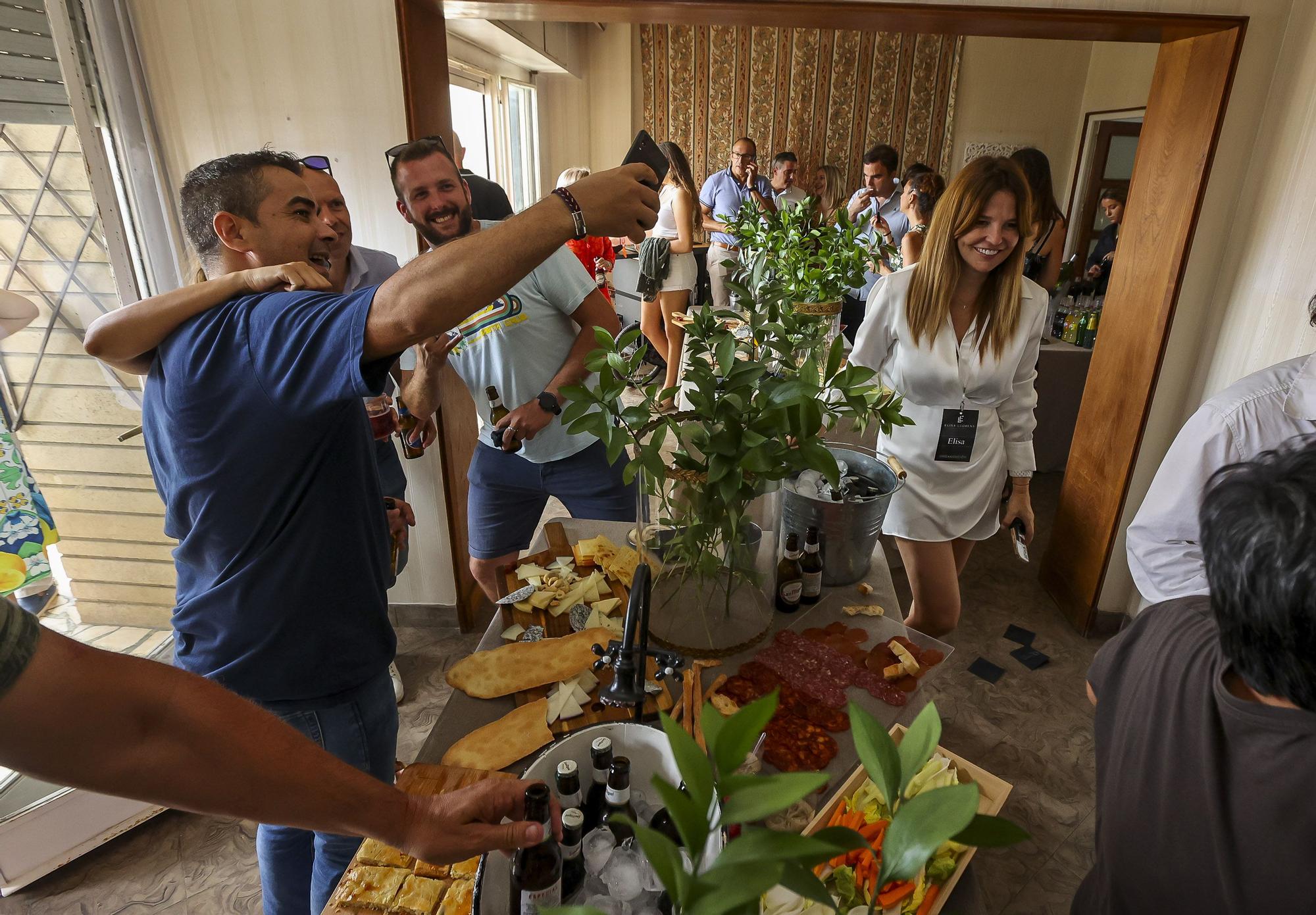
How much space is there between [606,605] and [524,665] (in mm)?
243

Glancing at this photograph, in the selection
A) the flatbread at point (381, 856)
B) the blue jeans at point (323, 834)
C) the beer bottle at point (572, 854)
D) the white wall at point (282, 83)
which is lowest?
the blue jeans at point (323, 834)

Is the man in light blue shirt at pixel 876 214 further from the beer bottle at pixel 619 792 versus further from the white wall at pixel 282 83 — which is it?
the beer bottle at pixel 619 792

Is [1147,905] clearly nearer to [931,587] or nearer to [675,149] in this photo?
[931,587]

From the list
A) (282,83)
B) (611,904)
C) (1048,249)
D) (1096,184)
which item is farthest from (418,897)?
(1096,184)

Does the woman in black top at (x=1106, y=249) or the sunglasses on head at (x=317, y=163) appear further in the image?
the woman in black top at (x=1106, y=249)

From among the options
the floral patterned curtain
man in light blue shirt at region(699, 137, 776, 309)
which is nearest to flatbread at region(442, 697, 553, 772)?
man in light blue shirt at region(699, 137, 776, 309)

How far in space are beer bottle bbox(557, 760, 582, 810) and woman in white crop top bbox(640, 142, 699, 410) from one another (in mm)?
3539

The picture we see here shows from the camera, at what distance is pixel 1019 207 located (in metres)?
1.88

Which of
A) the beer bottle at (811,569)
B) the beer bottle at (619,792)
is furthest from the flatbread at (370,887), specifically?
the beer bottle at (811,569)

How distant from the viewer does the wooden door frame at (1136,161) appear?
2109 millimetres

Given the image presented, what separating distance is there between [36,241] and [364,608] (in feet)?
4.91

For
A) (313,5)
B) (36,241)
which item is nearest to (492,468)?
(36,241)

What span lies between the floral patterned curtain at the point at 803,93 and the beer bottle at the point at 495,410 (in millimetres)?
6555

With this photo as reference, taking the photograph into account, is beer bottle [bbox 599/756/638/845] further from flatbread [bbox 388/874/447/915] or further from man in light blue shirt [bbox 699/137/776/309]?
man in light blue shirt [bbox 699/137/776/309]
